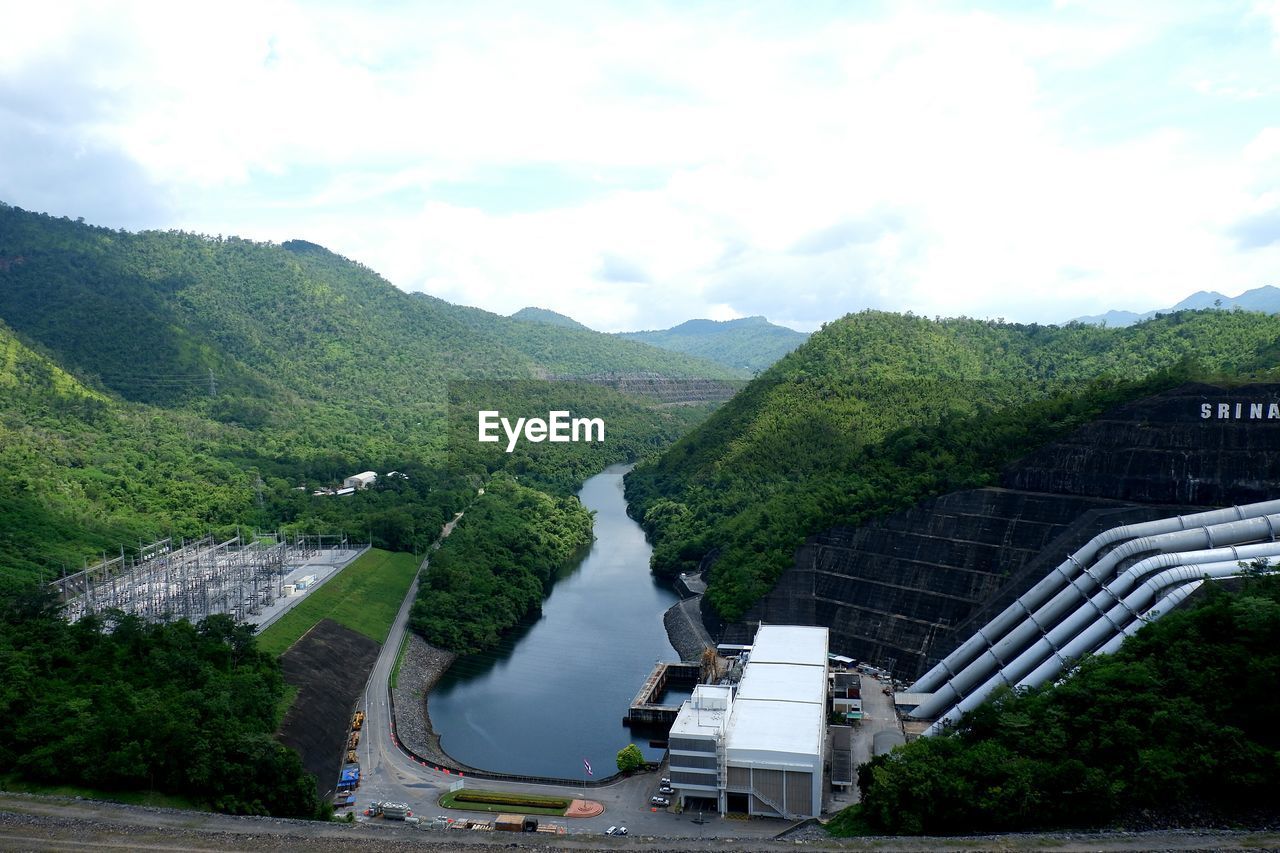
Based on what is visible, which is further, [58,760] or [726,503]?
[726,503]

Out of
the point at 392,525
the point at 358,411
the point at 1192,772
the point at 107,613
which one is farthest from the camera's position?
the point at 358,411

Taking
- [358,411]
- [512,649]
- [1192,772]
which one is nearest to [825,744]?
[1192,772]

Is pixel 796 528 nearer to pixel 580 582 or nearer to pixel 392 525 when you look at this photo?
pixel 580 582

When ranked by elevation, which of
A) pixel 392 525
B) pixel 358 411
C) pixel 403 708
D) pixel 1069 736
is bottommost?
pixel 403 708

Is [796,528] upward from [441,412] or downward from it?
downward

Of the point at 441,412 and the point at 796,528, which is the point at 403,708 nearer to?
the point at 796,528

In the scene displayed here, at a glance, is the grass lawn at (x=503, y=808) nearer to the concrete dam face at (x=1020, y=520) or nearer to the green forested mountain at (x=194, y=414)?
the concrete dam face at (x=1020, y=520)

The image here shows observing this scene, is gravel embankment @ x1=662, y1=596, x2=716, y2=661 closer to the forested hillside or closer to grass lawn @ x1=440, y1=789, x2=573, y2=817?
grass lawn @ x1=440, y1=789, x2=573, y2=817

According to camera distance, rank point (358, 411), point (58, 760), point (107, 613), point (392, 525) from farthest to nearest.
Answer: point (358, 411) → point (392, 525) → point (107, 613) → point (58, 760)
